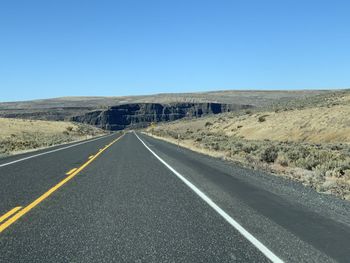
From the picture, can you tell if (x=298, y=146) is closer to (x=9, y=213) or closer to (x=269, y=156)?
(x=269, y=156)

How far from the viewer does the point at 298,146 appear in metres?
31.4

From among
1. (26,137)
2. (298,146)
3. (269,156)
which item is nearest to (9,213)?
(269,156)

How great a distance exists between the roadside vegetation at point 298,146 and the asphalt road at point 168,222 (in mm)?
2743

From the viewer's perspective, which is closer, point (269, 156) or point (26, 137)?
point (269, 156)

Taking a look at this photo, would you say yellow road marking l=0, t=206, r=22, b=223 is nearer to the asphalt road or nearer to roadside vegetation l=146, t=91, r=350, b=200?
the asphalt road

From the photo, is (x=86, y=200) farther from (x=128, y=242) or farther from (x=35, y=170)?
(x=35, y=170)

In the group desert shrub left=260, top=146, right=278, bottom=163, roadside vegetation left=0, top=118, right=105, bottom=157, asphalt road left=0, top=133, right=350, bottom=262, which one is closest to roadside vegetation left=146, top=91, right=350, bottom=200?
desert shrub left=260, top=146, right=278, bottom=163

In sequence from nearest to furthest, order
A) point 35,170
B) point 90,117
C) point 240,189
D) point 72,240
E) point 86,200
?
point 72,240 → point 86,200 → point 240,189 → point 35,170 → point 90,117

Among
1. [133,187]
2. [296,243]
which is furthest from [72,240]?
[133,187]

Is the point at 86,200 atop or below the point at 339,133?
atop

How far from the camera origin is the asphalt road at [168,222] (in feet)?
19.3

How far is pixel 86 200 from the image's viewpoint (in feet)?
32.6

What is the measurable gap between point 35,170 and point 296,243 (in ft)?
39.2

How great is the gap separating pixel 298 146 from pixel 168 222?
2506 cm
